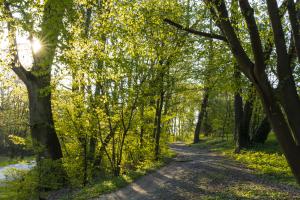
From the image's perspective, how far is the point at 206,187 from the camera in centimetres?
954

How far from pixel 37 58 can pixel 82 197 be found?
660 cm

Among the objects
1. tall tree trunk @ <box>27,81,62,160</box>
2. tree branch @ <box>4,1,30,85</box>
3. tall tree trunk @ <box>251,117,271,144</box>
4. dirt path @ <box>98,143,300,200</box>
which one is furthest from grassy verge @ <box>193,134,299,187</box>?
tree branch @ <box>4,1,30,85</box>

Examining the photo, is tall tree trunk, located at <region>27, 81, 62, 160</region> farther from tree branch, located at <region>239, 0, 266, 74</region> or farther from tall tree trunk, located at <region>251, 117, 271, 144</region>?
tall tree trunk, located at <region>251, 117, 271, 144</region>

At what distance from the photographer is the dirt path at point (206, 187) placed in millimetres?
8358

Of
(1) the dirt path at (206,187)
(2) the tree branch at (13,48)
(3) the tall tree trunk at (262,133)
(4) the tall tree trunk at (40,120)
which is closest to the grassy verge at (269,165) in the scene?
(1) the dirt path at (206,187)

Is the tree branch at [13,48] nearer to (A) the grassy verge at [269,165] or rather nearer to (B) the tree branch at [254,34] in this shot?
(B) the tree branch at [254,34]

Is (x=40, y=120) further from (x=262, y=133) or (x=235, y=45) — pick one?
(x=262, y=133)

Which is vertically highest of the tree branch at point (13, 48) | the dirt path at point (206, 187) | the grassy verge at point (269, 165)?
the tree branch at point (13, 48)

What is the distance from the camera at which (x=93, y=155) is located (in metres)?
14.9

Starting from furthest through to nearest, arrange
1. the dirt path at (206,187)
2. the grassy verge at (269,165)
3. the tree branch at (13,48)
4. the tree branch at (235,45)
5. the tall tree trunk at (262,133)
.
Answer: the tall tree trunk at (262,133)
the tree branch at (13,48)
the grassy verge at (269,165)
the dirt path at (206,187)
the tree branch at (235,45)

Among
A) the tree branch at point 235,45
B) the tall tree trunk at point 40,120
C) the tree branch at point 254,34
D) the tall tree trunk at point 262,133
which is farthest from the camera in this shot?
the tall tree trunk at point 262,133

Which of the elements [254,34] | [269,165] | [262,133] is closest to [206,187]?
[269,165]

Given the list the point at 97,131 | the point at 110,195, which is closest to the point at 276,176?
the point at 110,195

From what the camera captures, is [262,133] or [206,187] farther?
[262,133]
